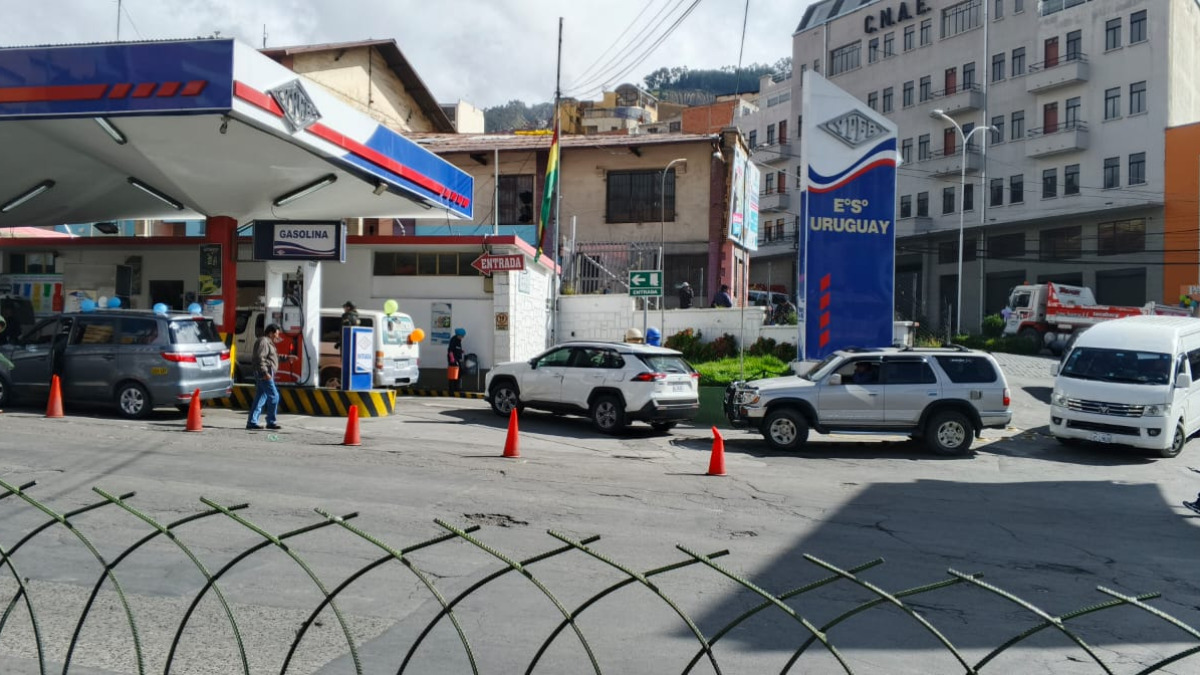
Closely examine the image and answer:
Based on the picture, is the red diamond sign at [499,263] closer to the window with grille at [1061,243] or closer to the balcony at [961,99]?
the window with grille at [1061,243]

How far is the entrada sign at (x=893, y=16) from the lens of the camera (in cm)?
5766

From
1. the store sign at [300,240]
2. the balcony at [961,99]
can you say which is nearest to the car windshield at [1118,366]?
the store sign at [300,240]

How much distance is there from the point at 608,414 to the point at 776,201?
177ft

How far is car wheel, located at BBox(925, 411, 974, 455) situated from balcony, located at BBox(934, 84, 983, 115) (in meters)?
43.0

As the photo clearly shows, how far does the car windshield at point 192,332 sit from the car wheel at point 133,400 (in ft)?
3.33

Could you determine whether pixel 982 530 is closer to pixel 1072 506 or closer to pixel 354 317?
pixel 1072 506

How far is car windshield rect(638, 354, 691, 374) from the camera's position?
17.5 metres

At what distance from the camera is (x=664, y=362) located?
17.7 meters

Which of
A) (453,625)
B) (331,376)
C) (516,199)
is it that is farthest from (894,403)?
(516,199)

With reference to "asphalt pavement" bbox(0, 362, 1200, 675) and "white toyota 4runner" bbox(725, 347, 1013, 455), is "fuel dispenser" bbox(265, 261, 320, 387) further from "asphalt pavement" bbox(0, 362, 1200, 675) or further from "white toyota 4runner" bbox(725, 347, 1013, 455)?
"white toyota 4runner" bbox(725, 347, 1013, 455)

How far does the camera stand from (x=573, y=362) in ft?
59.9

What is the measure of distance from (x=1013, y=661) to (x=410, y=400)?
1716 cm

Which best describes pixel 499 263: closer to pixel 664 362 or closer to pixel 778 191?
pixel 664 362

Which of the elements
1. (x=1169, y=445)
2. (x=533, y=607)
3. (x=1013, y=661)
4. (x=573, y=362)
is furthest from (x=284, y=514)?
(x=1169, y=445)
